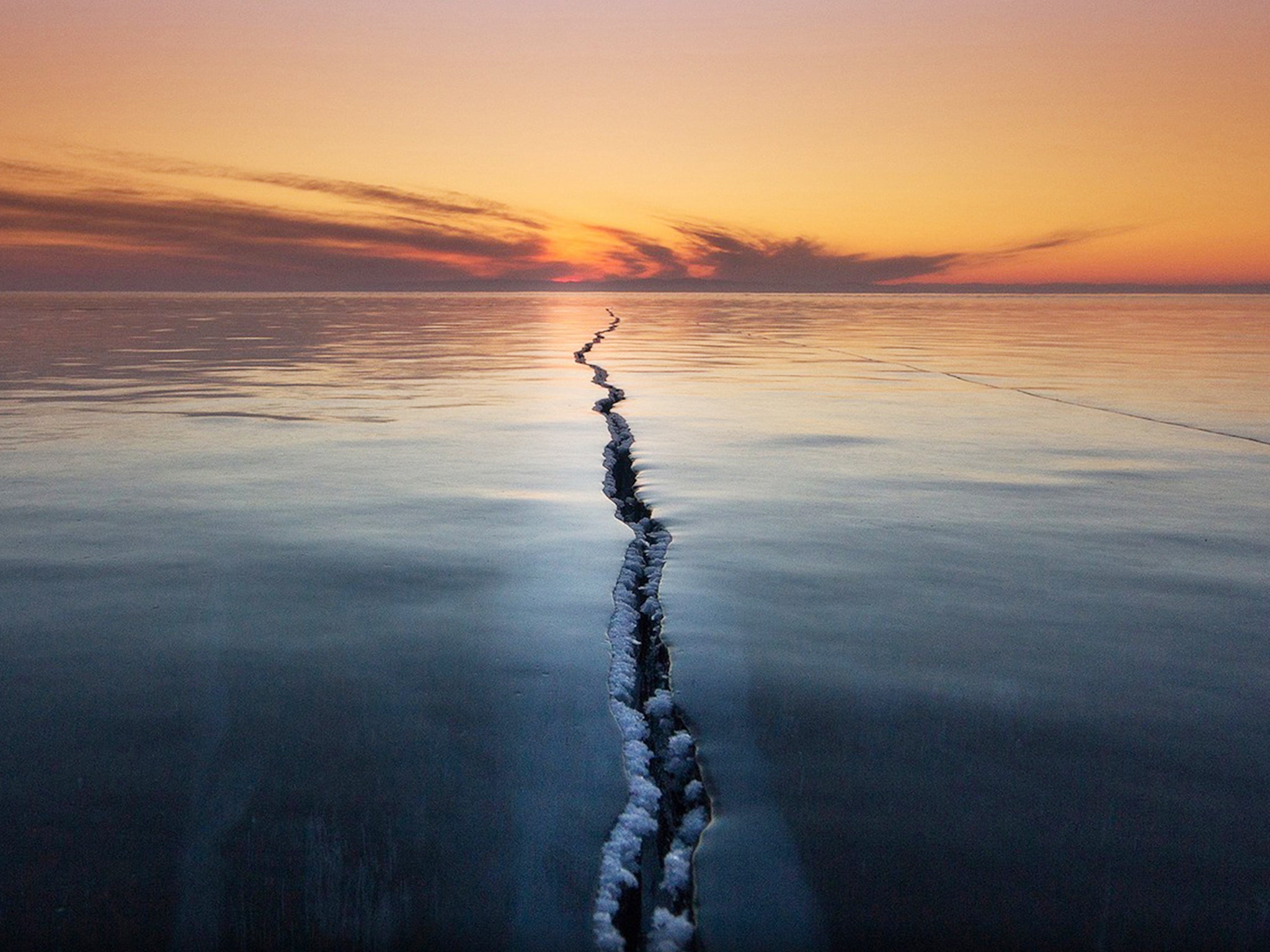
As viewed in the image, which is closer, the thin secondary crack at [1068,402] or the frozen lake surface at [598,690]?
the frozen lake surface at [598,690]

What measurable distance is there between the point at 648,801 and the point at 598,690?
1.75 feet

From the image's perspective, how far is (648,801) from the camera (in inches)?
77.3

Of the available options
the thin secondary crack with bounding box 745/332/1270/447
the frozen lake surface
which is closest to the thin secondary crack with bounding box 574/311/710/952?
the frozen lake surface

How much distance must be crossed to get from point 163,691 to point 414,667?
60 centimetres

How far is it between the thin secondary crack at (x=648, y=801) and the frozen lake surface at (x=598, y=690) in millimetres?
38

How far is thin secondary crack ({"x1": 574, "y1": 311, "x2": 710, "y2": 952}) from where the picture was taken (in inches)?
64.0

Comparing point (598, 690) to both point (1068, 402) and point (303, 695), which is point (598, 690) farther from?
point (1068, 402)

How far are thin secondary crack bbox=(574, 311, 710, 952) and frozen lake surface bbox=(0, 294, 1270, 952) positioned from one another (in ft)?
0.12

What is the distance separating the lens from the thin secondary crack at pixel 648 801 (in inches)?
64.0

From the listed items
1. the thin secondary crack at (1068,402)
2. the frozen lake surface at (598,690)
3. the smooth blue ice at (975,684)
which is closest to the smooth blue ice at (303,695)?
the frozen lake surface at (598,690)

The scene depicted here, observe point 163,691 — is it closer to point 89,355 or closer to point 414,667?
point 414,667

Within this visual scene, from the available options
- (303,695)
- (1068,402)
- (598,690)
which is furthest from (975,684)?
(1068,402)

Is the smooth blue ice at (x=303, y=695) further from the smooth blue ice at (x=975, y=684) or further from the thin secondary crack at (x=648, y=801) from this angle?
the smooth blue ice at (x=975, y=684)

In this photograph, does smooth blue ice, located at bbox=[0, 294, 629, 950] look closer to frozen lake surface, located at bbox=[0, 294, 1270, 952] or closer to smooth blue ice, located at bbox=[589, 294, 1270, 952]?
frozen lake surface, located at bbox=[0, 294, 1270, 952]
